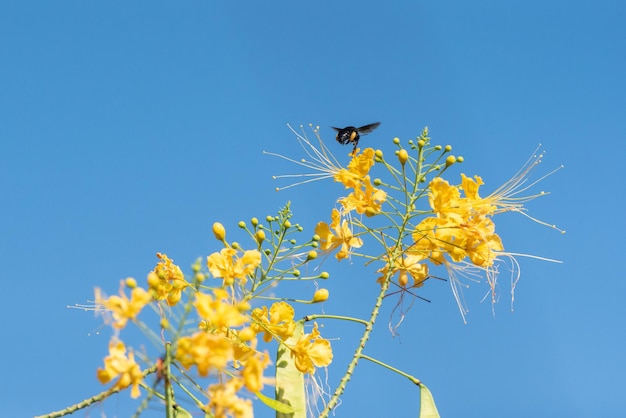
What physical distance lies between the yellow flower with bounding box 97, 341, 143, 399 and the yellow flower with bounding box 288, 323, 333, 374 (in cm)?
144

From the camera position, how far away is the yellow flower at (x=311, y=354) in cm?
346

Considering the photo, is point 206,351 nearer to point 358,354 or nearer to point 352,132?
point 358,354

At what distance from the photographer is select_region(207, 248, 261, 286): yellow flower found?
131 inches

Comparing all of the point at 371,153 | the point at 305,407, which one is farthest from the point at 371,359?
the point at 371,153

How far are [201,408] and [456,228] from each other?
1.78m

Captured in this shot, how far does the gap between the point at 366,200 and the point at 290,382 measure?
1030 millimetres

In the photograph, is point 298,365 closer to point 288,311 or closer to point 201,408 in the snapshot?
point 288,311

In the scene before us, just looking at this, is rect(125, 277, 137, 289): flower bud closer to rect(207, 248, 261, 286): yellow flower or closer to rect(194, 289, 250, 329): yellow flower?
rect(194, 289, 250, 329): yellow flower

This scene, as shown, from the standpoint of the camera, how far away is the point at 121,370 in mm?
2082

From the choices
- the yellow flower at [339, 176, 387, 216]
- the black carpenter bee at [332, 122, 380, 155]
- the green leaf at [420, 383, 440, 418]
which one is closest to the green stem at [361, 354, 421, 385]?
the green leaf at [420, 383, 440, 418]

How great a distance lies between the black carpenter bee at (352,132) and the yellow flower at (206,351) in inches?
141

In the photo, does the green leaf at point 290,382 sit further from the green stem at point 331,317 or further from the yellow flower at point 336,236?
the yellow flower at point 336,236

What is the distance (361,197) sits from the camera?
3928mm

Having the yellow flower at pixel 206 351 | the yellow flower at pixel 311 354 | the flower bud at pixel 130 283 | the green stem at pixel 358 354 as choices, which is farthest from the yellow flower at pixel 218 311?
the yellow flower at pixel 311 354
